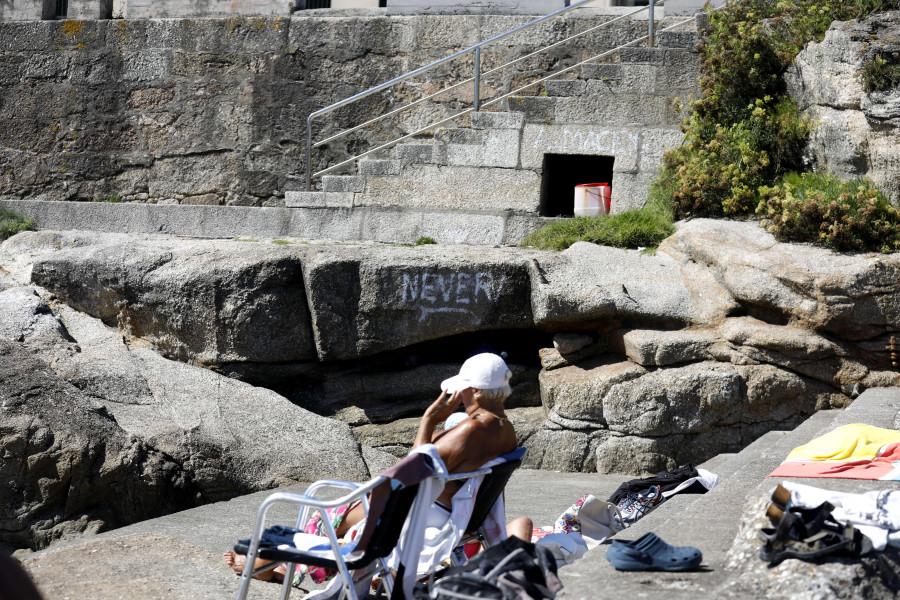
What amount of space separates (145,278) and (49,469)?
2309 mm

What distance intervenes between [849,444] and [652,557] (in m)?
1.70

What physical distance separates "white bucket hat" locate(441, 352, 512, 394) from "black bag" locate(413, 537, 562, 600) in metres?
0.94

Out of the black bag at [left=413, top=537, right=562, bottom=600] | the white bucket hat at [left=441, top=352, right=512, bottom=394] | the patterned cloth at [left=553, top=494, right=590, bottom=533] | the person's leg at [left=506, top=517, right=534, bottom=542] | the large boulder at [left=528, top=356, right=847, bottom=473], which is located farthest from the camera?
the large boulder at [left=528, top=356, right=847, bottom=473]

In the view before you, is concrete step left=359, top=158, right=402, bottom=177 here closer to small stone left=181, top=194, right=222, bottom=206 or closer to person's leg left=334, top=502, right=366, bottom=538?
small stone left=181, top=194, right=222, bottom=206

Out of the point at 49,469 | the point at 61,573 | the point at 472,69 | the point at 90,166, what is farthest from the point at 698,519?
the point at 90,166

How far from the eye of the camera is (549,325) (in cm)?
697

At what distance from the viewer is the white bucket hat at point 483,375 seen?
3.71 m

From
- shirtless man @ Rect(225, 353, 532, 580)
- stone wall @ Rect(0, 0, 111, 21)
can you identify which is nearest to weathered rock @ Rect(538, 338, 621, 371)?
shirtless man @ Rect(225, 353, 532, 580)

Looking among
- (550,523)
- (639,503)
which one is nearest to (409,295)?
(550,523)

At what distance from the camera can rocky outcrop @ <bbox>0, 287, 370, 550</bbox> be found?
516 cm

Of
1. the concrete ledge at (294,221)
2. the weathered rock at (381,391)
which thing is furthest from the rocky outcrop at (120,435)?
the concrete ledge at (294,221)

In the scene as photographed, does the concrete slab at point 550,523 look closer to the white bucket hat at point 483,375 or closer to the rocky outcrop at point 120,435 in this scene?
the rocky outcrop at point 120,435

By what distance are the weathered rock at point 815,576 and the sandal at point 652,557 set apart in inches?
4.6

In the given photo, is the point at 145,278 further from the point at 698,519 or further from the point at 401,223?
the point at 698,519
